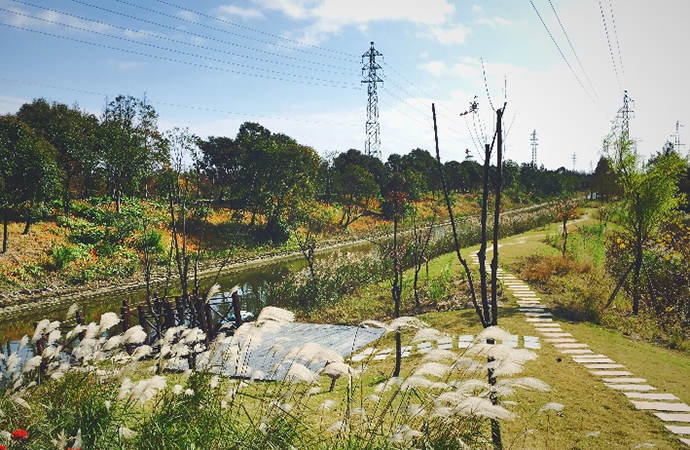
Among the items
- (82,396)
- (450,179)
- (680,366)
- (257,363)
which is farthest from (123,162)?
(450,179)

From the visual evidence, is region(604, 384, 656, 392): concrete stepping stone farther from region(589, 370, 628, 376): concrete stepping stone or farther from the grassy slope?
region(589, 370, 628, 376): concrete stepping stone

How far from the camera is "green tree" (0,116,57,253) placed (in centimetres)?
2078

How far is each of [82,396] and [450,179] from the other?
56.5 meters

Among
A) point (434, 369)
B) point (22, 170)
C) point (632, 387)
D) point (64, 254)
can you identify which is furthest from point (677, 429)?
point (22, 170)

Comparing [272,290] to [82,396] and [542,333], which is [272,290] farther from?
[82,396]

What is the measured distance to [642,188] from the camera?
11406mm

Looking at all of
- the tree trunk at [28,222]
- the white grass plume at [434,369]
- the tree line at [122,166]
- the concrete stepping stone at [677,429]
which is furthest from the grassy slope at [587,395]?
the tree trunk at [28,222]

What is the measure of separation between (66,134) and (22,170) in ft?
25.5

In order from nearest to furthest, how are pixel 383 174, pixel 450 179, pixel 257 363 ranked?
pixel 257 363 < pixel 383 174 < pixel 450 179

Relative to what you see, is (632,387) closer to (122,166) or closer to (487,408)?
(487,408)

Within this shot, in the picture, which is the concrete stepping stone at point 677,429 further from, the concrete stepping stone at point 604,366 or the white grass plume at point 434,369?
the white grass plume at point 434,369

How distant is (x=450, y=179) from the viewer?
5769 centimetres

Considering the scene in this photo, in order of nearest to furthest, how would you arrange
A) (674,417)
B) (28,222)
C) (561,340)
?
1. (674,417)
2. (561,340)
3. (28,222)

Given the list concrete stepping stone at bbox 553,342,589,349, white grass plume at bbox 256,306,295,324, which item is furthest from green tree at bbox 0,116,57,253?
concrete stepping stone at bbox 553,342,589,349
